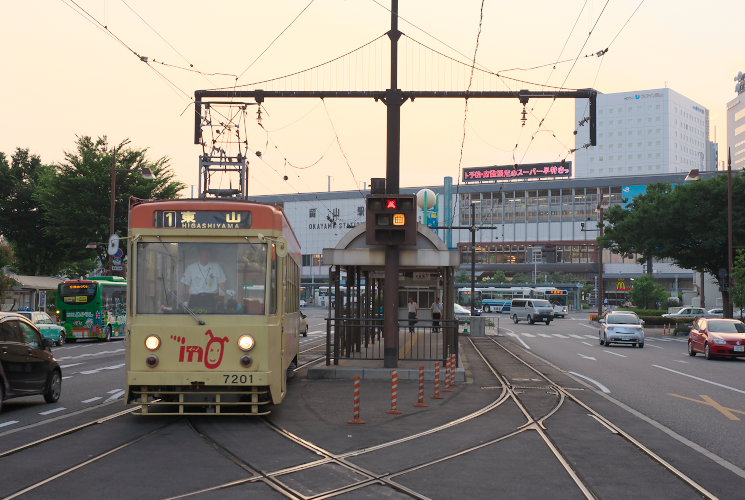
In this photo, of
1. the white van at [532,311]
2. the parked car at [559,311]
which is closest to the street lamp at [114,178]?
the white van at [532,311]

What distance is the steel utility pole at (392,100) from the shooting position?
63.6ft

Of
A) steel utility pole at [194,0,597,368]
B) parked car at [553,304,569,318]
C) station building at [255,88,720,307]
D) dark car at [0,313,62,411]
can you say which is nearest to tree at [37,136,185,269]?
steel utility pole at [194,0,597,368]

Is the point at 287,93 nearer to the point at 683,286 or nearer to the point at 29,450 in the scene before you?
the point at 29,450

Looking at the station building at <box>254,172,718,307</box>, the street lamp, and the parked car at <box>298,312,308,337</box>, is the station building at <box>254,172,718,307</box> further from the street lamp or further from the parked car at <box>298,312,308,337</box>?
the parked car at <box>298,312,308,337</box>

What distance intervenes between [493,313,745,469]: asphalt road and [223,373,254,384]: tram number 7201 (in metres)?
5.88

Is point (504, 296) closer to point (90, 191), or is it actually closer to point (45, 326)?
point (90, 191)

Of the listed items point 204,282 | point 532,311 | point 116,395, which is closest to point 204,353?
point 204,282

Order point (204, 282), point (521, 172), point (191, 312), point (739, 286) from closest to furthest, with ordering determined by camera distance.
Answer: point (191, 312)
point (204, 282)
point (739, 286)
point (521, 172)

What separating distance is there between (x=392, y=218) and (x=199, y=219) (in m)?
7.90

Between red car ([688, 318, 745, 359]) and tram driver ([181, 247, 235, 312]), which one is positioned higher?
tram driver ([181, 247, 235, 312])

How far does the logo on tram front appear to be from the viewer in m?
11.5

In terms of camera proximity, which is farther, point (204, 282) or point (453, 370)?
point (453, 370)

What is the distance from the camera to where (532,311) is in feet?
227

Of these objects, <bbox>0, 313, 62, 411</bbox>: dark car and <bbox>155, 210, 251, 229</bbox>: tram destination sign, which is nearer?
<bbox>155, 210, 251, 229</bbox>: tram destination sign
